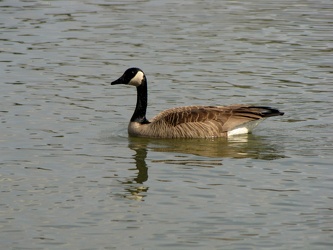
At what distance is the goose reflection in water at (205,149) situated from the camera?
51.5 ft

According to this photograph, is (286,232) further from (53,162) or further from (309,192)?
(53,162)

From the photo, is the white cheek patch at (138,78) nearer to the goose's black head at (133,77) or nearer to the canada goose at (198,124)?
the goose's black head at (133,77)

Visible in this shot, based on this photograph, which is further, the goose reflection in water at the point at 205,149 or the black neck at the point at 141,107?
the black neck at the point at 141,107

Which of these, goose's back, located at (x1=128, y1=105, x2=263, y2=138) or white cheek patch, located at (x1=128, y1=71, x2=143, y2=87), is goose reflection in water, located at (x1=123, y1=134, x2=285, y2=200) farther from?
white cheek patch, located at (x1=128, y1=71, x2=143, y2=87)

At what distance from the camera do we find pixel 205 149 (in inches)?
671

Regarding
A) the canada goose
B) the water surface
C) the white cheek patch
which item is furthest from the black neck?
the water surface

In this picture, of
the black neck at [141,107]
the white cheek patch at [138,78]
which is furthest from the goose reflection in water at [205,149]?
the white cheek patch at [138,78]

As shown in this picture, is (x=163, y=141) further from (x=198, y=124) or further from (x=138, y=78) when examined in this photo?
(x=138, y=78)

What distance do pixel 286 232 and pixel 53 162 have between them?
4767 mm

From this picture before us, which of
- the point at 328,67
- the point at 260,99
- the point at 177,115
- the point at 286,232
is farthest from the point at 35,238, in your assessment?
the point at 328,67

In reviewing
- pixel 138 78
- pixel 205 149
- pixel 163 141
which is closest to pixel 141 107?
pixel 138 78

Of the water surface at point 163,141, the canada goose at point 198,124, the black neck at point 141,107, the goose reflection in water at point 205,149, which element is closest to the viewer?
the water surface at point 163,141

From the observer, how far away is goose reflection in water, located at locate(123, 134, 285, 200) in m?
15.7

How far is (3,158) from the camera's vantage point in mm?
15734
